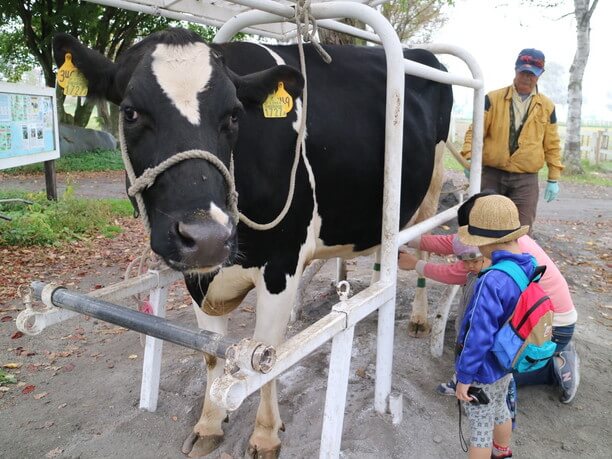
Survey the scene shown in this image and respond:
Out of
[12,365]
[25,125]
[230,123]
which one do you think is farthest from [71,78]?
[25,125]

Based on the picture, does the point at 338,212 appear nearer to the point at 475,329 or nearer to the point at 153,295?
the point at 475,329

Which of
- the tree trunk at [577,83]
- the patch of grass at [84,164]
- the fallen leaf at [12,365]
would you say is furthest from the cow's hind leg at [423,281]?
the patch of grass at [84,164]

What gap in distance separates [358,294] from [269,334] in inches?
21.2

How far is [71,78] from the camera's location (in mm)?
2121

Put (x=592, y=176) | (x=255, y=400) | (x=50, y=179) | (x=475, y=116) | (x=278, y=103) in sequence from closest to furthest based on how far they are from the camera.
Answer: (x=278, y=103)
(x=255, y=400)
(x=475, y=116)
(x=50, y=179)
(x=592, y=176)

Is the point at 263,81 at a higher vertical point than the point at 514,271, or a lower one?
higher

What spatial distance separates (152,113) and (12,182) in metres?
12.0

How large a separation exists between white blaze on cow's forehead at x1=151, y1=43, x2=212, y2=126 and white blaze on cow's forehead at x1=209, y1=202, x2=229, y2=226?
1.11 ft

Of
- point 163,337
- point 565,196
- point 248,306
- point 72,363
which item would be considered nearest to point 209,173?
point 163,337

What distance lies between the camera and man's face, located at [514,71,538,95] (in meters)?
4.01

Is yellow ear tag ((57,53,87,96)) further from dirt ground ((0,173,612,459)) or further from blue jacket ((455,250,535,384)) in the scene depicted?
blue jacket ((455,250,535,384))

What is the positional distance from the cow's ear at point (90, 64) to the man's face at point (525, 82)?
3.17 metres

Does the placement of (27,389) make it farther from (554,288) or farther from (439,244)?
(554,288)

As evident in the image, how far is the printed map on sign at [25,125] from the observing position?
6211 millimetres
